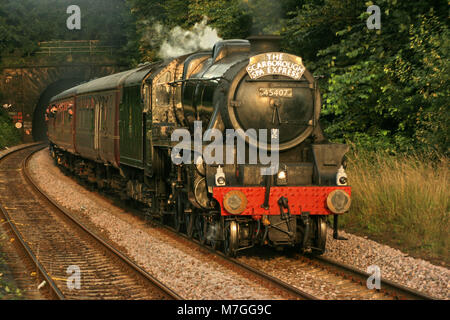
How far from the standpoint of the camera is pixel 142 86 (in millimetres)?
11391

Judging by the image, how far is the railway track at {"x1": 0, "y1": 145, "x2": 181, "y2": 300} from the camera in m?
7.03

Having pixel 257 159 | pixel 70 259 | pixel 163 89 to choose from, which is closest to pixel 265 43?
pixel 257 159

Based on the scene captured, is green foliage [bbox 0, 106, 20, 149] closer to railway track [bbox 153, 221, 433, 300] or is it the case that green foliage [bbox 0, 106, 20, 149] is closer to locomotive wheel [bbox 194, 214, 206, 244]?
locomotive wheel [bbox 194, 214, 206, 244]

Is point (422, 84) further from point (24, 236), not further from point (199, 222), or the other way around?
point (24, 236)

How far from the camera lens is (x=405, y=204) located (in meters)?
9.79

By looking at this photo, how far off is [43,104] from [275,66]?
43080mm

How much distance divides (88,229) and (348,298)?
230 inches

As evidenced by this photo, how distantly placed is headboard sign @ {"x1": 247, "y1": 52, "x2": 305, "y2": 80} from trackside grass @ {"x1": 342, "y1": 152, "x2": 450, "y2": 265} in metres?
3.11

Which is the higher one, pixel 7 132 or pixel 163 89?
pixel 163 89

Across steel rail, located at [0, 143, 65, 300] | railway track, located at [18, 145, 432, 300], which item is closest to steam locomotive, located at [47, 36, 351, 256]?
railway track, located at [18, 145, 432, 300]

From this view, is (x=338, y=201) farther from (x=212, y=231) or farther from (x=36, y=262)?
(x=36, y=262)

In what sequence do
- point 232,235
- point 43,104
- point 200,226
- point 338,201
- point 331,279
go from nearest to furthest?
1. point 331,279
2. point 338,201
3. point 232,235
4. point 200,226
5. point 43,104

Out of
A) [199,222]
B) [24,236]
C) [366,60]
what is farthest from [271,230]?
[366,60]

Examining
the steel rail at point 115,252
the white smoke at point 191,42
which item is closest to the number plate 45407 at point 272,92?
the steel rail at point 115,252
